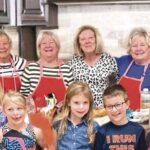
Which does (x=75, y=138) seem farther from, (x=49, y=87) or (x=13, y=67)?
(x=13, y=67)

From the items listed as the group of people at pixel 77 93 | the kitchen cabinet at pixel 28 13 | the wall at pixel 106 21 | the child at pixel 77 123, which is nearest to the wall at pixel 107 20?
the wall at pixel 106 21

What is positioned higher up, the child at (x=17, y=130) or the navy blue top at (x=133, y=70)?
the navy blue top at (x=133, y=70)

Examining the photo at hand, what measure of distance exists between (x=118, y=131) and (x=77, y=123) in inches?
9.6

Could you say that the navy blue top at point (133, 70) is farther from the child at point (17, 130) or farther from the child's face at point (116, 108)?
the child at point (17, 130)

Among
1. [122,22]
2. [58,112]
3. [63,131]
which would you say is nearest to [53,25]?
[122,22]

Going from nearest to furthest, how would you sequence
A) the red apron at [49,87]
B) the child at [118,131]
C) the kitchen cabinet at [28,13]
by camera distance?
the child at [118,131], the red apron at [49,87], the kitchen cabinet at [28,13]

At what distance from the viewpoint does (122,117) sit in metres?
2.39

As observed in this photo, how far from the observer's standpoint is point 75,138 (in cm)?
247

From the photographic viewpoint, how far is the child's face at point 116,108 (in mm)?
2367

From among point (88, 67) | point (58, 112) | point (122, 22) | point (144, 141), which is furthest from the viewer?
point (122, 22)

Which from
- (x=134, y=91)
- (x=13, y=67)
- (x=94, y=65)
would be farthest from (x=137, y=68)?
(x=13, y=67)

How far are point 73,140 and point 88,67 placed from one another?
0.68m

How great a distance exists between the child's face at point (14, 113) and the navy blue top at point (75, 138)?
0.24 m

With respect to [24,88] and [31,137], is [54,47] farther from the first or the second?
[31,137]
